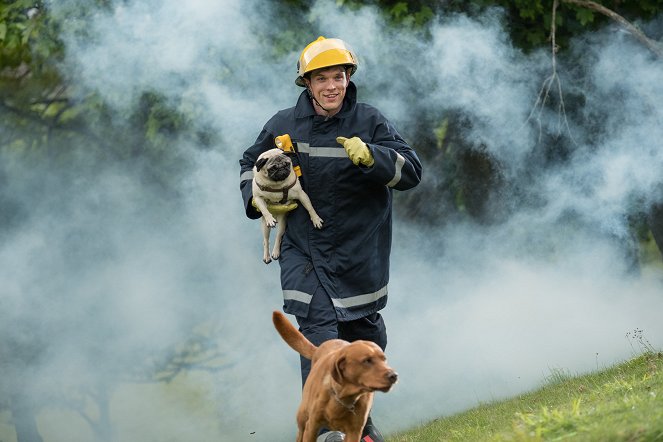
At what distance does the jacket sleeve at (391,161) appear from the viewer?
455 centimetres

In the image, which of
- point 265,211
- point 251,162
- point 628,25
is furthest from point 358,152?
point 628,25

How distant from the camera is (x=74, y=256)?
27.7 ft

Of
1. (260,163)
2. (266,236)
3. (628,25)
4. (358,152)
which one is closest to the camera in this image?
(358,152)

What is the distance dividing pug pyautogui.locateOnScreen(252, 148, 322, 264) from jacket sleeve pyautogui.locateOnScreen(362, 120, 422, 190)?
349 millimetres

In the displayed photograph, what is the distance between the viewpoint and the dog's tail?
13.9 ft

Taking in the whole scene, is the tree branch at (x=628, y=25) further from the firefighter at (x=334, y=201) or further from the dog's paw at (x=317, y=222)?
the dog's paw at (x=317, y=222)

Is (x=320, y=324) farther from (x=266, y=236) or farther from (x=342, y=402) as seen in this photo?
(x=342, y=402)

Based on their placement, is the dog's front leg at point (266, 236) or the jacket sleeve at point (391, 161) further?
the dog's front leg at point (266, 236)

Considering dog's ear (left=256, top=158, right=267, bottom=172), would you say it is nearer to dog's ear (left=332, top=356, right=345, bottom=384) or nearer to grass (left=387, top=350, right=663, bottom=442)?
dog's ear (left=332, top=356, right=345, bottom=384)

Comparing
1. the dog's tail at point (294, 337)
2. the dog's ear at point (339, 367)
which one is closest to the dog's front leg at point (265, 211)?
the dog's tail at point (294, 337)

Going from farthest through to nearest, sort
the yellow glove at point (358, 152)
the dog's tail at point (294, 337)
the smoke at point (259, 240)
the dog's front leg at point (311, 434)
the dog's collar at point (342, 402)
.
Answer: the smoke at point (259, 240)
the yellow glove at point (358, 152)
the dog's tail at point (294, 337)
the dog's front leg at point (311, 434)
the dog's collar at point (342, 402)

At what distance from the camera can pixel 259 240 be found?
8.70 metres

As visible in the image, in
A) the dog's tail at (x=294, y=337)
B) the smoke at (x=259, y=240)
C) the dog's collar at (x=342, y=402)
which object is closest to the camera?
the dog's collar at (x=342, y=402)

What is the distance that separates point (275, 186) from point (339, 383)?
1296mm
